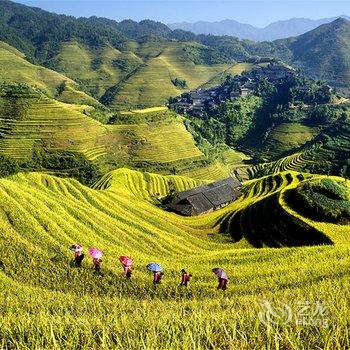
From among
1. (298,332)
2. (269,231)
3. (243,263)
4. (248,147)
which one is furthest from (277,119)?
(298,332)

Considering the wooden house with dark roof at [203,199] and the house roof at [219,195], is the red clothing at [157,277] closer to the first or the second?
the wooden house with dark roof at [203,199]

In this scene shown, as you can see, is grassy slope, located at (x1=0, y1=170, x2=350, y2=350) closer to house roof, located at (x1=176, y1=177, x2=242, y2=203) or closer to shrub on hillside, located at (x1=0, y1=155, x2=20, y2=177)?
shrub on hillside, located at (x1=0, y1=155, x2=20, y2=177)

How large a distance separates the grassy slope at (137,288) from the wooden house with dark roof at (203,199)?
26.4 meters

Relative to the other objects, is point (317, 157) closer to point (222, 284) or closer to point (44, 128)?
point (44, 128)

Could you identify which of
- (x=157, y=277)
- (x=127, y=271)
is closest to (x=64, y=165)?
(x=127, y=271)

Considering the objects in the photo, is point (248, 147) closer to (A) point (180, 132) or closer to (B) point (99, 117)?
(A) point (180, 132)

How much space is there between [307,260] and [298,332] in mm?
15716

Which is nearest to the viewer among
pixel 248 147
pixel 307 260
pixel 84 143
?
pixel 307 260

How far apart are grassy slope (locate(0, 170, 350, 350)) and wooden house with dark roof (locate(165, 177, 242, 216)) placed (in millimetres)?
26356

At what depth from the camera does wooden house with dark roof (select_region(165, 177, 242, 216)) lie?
59.8m

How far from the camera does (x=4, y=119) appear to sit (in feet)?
A: 359

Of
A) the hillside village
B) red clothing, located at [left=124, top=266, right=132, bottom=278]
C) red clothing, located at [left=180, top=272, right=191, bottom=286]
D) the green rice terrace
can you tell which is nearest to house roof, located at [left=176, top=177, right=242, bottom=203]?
the green rice terrace

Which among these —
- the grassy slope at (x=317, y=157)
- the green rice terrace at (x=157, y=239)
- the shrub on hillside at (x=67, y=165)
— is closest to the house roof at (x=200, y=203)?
the green rice terrace at (x=157, y=239)

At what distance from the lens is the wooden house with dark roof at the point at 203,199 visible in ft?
196
